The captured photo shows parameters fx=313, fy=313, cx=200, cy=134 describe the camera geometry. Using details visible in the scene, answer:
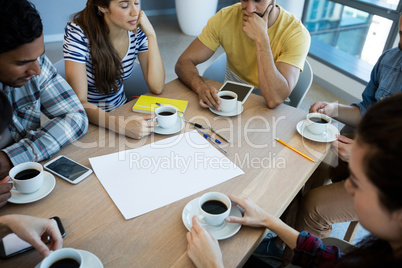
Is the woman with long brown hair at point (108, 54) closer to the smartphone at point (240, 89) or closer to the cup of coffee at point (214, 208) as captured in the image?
the smartphone at point (240, 89)

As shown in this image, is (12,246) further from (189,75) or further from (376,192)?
(189,75)

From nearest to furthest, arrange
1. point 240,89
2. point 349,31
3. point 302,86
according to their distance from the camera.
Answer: point 240,89 < point 302,86 < point 349,31

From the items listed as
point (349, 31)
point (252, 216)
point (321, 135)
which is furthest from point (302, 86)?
point (349, 31)

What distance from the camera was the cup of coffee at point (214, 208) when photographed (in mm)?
803

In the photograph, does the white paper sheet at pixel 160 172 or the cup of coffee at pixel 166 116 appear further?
the cup of coffee at pixel 166 116

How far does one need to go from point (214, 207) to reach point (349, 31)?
3.68 metres

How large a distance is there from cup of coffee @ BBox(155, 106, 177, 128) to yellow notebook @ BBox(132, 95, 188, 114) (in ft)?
0.35

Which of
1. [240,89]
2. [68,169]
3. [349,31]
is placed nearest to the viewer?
[68,169]

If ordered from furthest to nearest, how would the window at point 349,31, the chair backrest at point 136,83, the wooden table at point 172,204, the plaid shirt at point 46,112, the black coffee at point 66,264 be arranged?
the window at point 349,31 < the chair backrest at point 136,83 < the plaid shirt at point 46,112 < the wooden table at point 172,204 < the black coffee at point 66,264

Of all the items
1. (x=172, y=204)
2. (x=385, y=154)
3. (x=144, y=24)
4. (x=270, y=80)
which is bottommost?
(x=172, y=204)

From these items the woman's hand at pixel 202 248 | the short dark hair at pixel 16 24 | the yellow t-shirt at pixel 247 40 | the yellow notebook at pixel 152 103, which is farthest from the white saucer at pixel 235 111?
the short dark hair at pixel 16 24

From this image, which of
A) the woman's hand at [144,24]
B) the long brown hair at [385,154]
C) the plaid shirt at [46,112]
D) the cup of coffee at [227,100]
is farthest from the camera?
the woman's hand at [144,24]

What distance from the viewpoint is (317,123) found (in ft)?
3.84

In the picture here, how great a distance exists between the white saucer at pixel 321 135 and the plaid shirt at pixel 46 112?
83 cm
